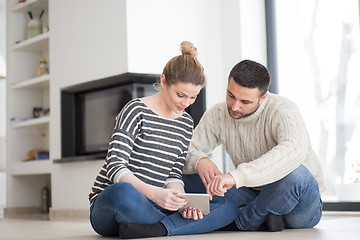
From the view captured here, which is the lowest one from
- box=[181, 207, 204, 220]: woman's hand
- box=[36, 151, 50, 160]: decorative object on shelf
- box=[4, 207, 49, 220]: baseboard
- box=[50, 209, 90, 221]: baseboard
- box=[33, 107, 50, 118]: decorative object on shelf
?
box=[4, 207, 49, 220]: baseboard

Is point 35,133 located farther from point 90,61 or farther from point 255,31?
point 255,31

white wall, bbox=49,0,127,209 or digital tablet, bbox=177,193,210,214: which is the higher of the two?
white wall, bbox=49,0,127,209

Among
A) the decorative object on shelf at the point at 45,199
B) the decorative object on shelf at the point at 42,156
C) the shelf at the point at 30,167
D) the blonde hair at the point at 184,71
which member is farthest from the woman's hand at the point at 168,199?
the decorative object on shelf at the point at 45,199

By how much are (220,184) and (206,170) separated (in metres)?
0.19

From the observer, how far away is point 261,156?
6.72 ft

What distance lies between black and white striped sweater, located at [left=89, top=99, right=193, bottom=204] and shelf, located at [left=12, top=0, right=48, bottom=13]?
333 centimetres

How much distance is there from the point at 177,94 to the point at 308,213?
0.74m

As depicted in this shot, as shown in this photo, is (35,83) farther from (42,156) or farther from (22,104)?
(42,156)

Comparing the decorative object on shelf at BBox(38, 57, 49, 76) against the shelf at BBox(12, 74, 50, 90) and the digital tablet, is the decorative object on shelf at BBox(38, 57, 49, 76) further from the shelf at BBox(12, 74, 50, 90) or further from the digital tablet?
the digital tablet

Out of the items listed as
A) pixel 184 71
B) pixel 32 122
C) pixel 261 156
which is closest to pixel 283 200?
pixel 261 156


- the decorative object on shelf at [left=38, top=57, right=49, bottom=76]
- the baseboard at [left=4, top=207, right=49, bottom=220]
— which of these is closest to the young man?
the decorative object on shelf at [left=38, top=57, right=49, bottom=76]

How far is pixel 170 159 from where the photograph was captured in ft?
6.64

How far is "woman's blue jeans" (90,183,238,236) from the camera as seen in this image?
6.06 feet

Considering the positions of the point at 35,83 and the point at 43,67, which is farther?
the point at 43,67
